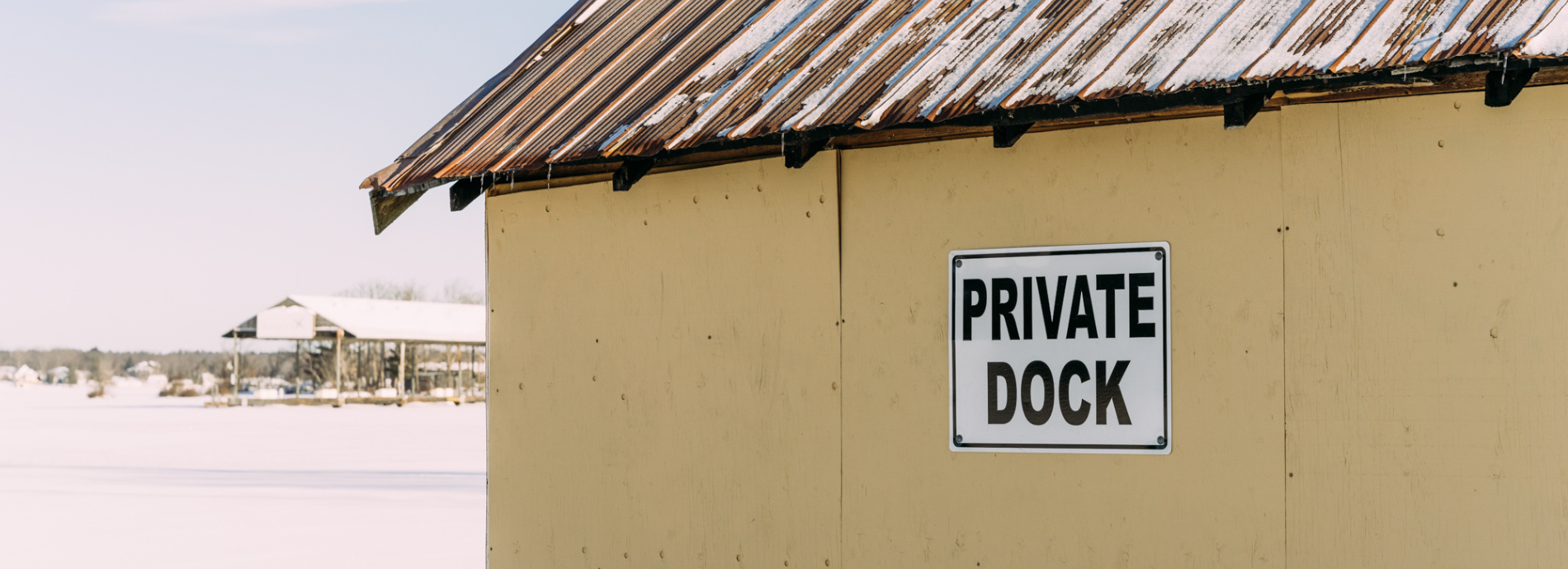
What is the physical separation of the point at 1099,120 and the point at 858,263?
1245mm

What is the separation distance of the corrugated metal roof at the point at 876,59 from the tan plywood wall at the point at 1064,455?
1.25 feet

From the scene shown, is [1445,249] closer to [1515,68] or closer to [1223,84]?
[1515,68]

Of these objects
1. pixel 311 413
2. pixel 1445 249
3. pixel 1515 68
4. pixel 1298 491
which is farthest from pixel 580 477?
pixel 311 413

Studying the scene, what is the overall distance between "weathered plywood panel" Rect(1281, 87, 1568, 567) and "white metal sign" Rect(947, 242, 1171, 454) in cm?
54

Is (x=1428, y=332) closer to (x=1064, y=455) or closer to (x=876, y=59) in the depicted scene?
(x=1064, y=455)

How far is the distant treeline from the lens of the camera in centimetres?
9456

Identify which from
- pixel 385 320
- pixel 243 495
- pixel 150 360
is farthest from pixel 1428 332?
pixel 150 360

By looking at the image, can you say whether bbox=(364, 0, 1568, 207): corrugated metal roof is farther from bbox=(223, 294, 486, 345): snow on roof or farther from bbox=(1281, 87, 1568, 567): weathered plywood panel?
bbox=(223, 294, 486, 345): snow on roof

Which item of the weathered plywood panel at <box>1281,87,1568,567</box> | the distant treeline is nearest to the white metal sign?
the weathered plywood panel at <box>1281,87,1568,567</box>

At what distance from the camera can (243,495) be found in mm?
15242

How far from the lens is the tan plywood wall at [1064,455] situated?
4.62m

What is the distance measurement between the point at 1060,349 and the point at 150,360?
13047 centimetres

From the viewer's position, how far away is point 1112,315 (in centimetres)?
525

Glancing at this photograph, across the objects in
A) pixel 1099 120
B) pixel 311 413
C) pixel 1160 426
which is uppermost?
pixel 1099 120
